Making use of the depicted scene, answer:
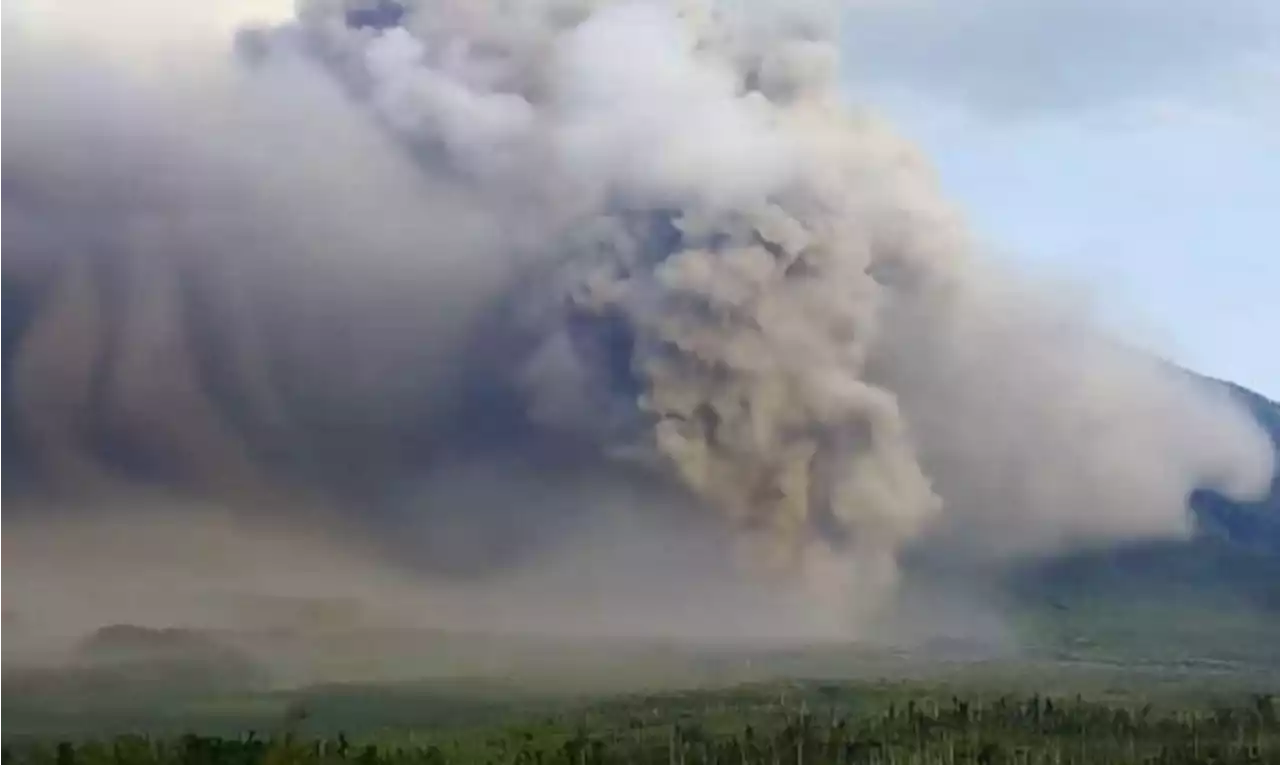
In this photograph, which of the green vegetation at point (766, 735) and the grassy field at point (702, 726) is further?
the grassy field at point (702, 726)

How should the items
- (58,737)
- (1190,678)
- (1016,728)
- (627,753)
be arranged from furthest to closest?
(1190,678)
(58,737)
(1016,728)
(627,753)

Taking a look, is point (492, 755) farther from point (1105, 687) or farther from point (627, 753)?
point (1105, 687)

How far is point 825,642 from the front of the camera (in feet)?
559

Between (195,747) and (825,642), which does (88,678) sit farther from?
(195,747)

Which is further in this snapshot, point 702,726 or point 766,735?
point 702,726

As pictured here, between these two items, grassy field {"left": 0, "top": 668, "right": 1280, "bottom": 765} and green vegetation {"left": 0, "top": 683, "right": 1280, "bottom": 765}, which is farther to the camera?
grassy field {"left": 0, "top": 668, "right": 1280, "bottom": 765}

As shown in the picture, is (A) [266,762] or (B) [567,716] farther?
(B) [567,716]

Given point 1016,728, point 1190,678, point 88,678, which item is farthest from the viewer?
point 88,678

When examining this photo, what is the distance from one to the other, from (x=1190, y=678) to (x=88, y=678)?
11233 centimetres

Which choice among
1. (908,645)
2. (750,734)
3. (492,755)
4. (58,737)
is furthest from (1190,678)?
(58,737)

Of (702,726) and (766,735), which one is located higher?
(702,726)

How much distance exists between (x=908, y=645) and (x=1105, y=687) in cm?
3760

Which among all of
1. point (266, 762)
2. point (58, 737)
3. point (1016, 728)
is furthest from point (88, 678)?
point (266, 762)

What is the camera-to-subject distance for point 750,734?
103 meters
